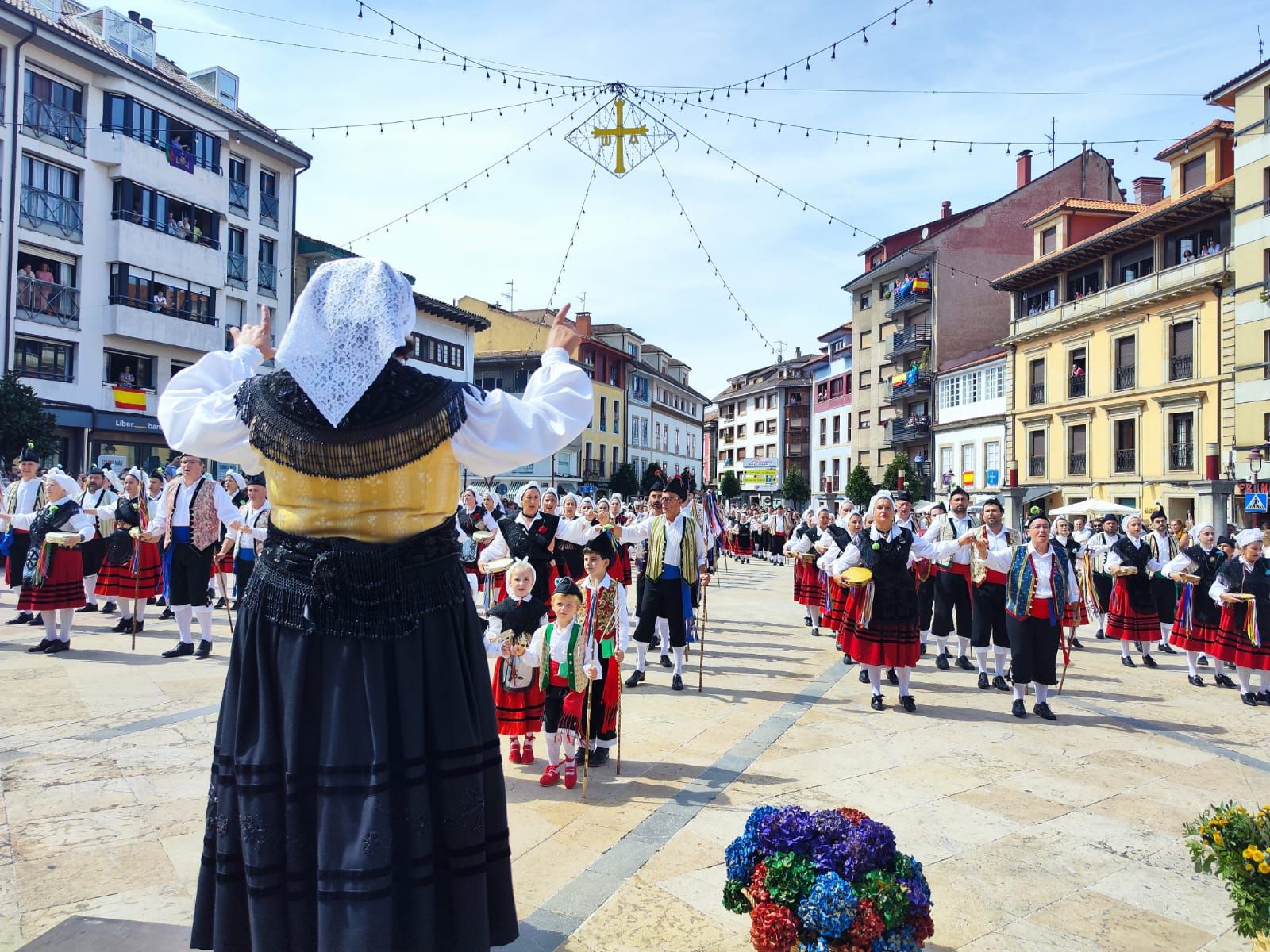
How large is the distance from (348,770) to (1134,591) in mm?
11274

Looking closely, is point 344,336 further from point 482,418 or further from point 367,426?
point 482,418

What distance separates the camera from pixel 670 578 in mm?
9391

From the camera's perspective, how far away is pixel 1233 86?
83.0 feet

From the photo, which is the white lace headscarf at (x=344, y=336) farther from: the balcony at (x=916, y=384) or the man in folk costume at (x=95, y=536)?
the balcony at (x=916, y=384)

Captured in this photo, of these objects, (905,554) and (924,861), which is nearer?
(924,861)

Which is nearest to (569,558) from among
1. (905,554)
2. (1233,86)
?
(905,554)

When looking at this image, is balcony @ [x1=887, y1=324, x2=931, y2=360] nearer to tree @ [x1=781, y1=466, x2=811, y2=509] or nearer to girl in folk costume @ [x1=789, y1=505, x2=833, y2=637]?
tree @ [x1=781, y1=466, x2=811, y2=509]

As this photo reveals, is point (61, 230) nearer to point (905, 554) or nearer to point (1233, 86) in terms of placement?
point (905, 554)

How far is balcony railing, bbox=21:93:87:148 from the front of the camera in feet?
75.1

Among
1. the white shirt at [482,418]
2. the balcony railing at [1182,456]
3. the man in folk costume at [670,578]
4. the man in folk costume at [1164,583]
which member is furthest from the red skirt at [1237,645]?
the balcony railing at [1182,456]

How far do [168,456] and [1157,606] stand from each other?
27206mm

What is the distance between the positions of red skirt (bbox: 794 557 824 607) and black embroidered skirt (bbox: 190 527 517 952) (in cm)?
1128

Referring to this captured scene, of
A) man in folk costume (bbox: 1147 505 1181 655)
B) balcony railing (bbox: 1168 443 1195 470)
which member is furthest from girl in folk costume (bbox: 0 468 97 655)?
balcony railing (bbox: 1168 443 1195 470)

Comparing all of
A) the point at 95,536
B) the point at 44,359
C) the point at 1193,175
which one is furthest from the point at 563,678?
the point at 1193,175
